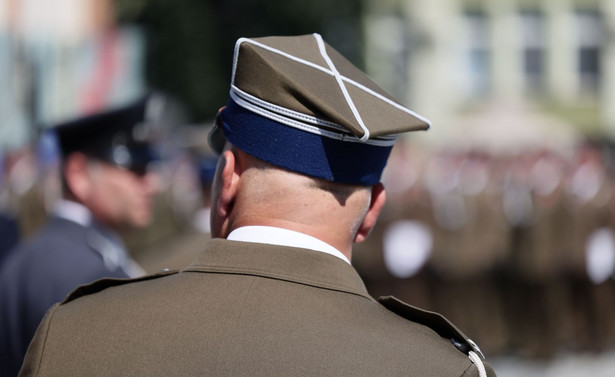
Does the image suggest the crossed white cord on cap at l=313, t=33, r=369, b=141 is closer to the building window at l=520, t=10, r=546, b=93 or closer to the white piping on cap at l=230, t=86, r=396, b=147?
the white piping on cap at l=230, t=86, r=396, b=147

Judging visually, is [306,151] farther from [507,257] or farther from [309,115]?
[507,257]

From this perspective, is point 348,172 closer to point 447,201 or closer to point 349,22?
point 447,201

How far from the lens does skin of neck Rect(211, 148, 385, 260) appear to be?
2.02 m

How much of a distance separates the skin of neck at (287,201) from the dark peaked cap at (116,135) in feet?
6.07

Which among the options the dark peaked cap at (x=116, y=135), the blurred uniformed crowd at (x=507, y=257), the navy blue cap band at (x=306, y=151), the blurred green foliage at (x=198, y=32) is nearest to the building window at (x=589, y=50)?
the blurred green foliage at (x=198, y=32)

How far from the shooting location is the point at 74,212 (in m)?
3.76

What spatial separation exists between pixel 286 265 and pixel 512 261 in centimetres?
864

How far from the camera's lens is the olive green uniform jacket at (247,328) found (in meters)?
1.87

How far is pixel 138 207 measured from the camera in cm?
387

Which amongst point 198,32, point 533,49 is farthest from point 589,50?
point 198,32

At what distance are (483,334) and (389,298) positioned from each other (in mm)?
8562

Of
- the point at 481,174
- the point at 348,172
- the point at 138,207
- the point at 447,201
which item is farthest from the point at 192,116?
the point at 348,172

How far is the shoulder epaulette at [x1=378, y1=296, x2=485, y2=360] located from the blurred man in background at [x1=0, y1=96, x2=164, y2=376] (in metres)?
1.66

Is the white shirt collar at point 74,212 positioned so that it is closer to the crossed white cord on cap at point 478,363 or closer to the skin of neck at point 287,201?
the skin of neck at point 287,201
